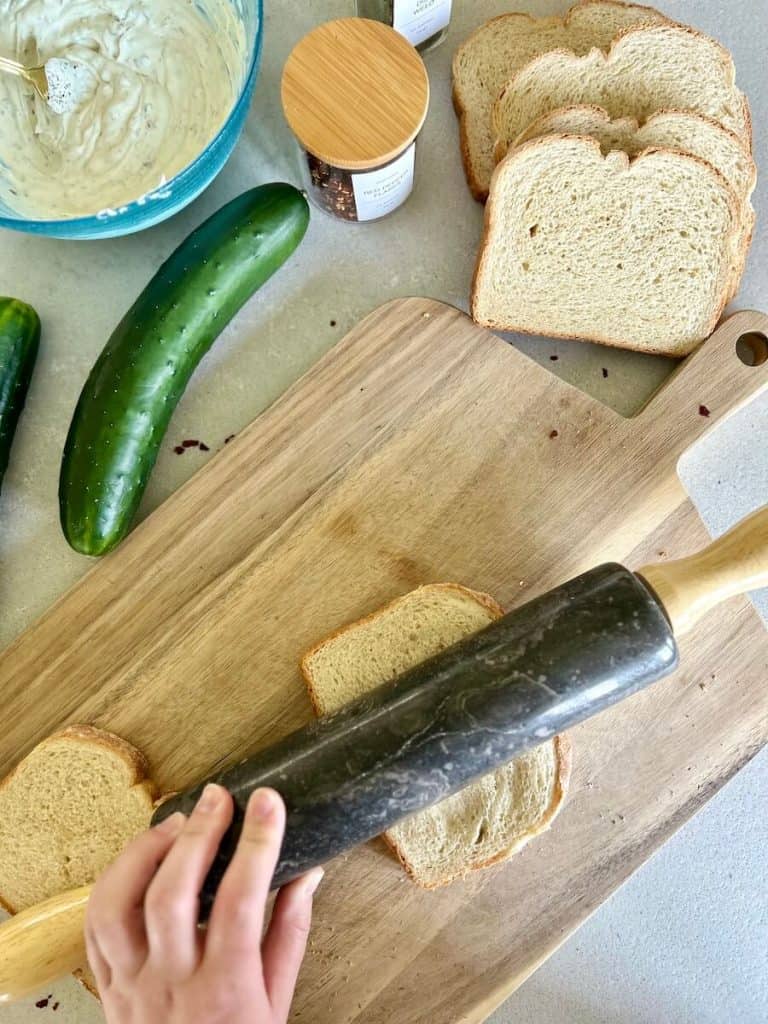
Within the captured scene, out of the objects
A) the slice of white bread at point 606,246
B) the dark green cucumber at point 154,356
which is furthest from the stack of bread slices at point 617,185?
the dark green cucumber at point 154,356

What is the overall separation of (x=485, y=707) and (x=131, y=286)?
1114 mm

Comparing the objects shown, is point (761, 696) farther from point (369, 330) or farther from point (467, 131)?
point (467, 131)

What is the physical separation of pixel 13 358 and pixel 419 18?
1010 mm

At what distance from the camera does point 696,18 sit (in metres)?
1.85

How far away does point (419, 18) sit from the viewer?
1.69 metres

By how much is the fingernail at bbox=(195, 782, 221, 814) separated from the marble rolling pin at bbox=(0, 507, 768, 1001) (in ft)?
0.15

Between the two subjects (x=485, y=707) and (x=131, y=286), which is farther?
(x=131, y=286)

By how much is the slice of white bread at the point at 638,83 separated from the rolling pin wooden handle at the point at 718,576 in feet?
2.66

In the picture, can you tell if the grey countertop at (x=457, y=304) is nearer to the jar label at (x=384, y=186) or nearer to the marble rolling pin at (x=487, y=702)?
the jar label at (x=384, y=186)

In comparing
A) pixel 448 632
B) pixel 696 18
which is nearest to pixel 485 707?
pixel 448 632

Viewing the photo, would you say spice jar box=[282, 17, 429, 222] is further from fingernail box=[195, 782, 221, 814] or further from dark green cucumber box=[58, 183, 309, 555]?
fingernail box=[195, 782, 221, 814]

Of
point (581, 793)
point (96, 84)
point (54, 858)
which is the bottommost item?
point (581, 793)

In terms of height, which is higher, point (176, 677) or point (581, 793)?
point (176, 677)

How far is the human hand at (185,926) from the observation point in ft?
3.76
